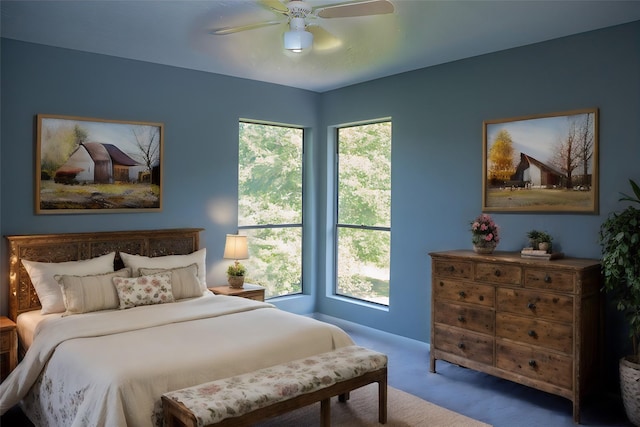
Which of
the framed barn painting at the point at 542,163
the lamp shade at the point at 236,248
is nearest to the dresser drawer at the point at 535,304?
the framed barn painting at the point at 542,163

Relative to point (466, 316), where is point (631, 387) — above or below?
below

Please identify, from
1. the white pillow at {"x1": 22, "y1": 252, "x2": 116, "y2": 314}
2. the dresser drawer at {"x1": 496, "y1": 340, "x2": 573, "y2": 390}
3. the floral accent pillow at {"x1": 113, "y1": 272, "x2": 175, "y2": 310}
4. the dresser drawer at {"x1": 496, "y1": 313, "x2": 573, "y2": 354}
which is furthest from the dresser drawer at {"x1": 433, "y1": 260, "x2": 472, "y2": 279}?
the white pillow at {"x1": 22, "y1": 252, "x2": 116, "y2": 314}

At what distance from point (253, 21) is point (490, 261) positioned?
246cm

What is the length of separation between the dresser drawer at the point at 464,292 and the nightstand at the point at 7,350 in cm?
319

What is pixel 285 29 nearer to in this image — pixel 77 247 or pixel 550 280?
pixel 77 247

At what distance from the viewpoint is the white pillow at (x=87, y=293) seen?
147 inches

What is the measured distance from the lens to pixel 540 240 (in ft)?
12.8

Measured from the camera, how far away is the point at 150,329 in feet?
11.0

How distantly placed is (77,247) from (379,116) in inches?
123

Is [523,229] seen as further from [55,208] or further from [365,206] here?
A: [55,208]

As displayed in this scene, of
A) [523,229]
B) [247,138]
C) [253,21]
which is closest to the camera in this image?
[253,21]

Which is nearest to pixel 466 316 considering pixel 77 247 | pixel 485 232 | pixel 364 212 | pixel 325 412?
pixel 485 232

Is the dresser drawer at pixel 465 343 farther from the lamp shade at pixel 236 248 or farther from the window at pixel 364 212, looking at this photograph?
the lamp shade at pixel 236 248

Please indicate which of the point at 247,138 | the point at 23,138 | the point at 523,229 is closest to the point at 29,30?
the point at 23,138
